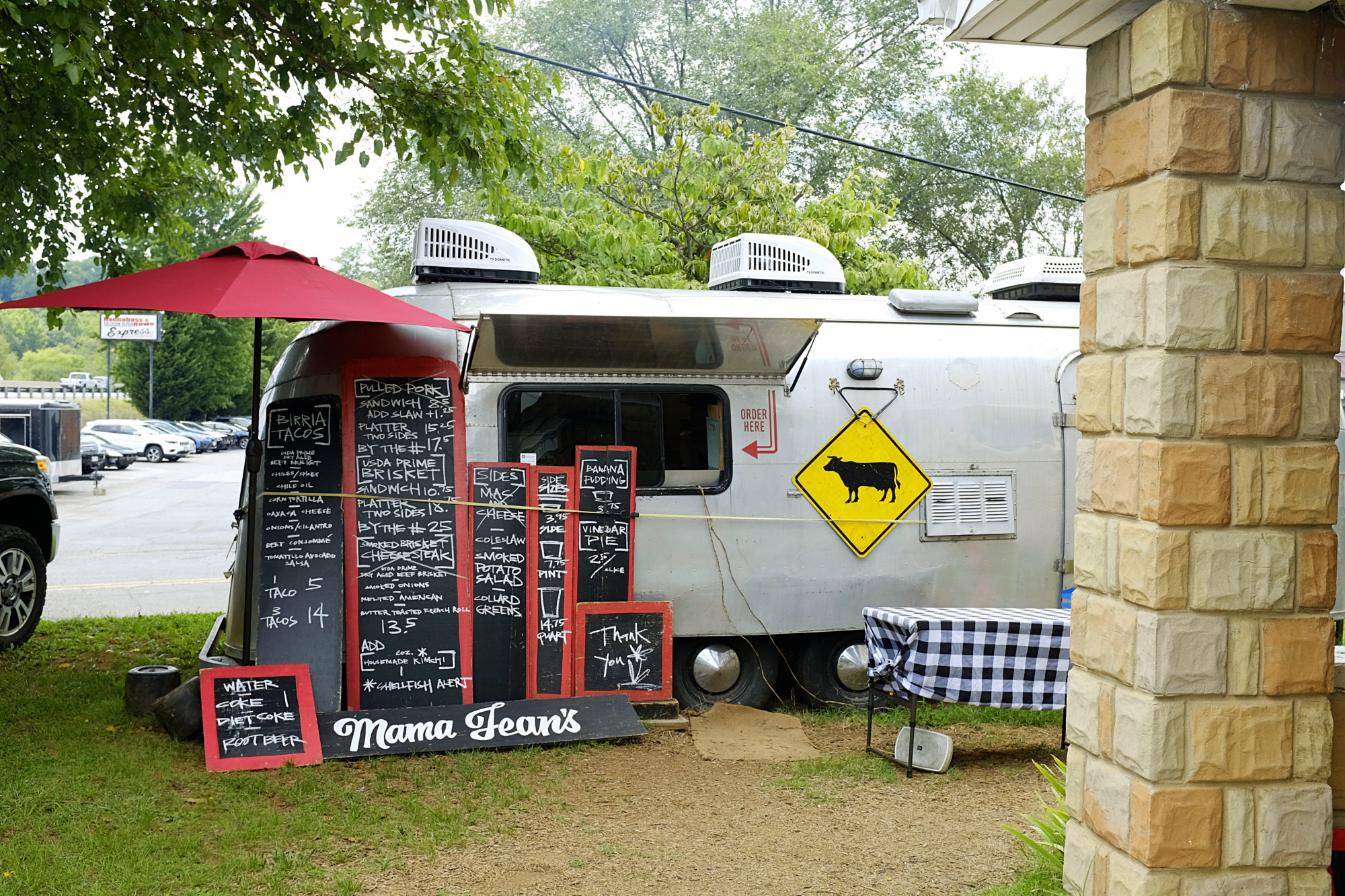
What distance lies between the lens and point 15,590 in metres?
8.85

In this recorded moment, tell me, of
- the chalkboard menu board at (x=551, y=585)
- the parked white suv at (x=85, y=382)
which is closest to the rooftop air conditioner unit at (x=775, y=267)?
the chalkboard menu board at (x=551, y=585)

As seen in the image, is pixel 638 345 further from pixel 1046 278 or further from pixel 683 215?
pixel 683 215

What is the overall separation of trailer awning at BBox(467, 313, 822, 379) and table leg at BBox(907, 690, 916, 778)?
2.10 metres

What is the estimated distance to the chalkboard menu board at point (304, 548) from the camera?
6.41 meters

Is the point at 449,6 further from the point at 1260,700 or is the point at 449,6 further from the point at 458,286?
the point at 1260,700

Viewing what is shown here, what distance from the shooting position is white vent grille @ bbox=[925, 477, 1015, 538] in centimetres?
748

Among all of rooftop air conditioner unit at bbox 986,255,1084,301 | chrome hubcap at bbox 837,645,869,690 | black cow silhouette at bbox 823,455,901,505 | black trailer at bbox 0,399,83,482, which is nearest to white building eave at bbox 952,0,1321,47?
black cow silhouette at bbox 823,455,901,505

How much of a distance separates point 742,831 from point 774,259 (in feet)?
13.7

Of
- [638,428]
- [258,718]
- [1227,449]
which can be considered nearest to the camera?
[1227,449]

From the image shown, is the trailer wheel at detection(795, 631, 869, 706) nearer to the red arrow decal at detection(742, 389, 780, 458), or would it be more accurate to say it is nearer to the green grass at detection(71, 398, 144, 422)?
the red arrow decal at detection(742, 389, 780, 458)

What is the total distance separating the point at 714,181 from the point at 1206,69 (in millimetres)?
11176

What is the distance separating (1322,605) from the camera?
131 inches

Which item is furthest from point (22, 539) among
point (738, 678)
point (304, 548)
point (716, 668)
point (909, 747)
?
point (909, 747)

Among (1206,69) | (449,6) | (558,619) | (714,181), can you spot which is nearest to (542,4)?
(714,181)
